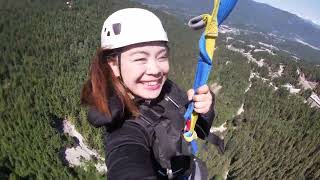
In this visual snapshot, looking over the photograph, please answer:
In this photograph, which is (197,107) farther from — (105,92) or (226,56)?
(226,56)

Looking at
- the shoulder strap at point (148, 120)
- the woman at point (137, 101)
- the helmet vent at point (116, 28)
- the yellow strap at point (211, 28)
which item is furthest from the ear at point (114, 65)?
the yellow strap at point (211, 28)

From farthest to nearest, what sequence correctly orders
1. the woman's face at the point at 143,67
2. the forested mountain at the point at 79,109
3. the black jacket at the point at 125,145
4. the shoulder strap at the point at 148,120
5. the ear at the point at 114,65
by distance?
the forested mountain at the point at 79,109
the ear at the point at 114,65
the woman's face at the point at 143,67
the shoulder strap at the point at 148,120
the black jacket at the point at 125,145

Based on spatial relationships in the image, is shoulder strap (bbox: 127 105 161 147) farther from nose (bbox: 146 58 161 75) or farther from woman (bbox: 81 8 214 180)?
nose (bbox: 146 58 161 75)

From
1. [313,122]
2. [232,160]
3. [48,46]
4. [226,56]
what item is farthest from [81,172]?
[226,56]

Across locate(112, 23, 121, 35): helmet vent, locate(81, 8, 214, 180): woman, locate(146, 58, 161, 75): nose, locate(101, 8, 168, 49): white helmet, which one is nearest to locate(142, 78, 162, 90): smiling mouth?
locate(81, 8, 214, 180): woman

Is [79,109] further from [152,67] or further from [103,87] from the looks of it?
[152,67]

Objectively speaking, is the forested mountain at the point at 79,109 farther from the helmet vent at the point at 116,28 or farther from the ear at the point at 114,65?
the helmet vent at the point at 116,28

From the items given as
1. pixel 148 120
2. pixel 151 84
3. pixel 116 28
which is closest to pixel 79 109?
pixel 116 28
